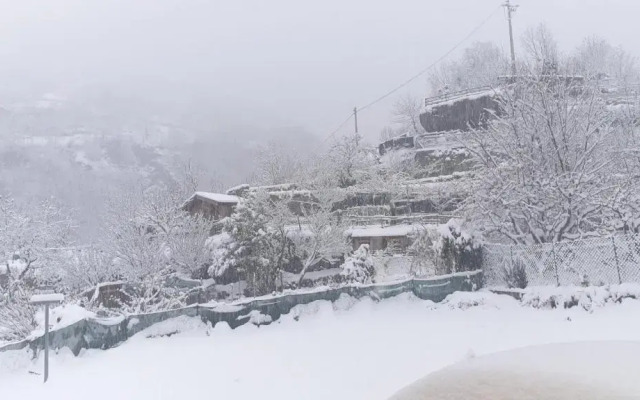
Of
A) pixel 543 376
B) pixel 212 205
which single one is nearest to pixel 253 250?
pixel 212 205

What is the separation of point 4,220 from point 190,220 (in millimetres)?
14387

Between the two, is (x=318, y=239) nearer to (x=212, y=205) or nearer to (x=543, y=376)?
(x=212, y=205)

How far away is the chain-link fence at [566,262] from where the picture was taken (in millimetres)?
13383

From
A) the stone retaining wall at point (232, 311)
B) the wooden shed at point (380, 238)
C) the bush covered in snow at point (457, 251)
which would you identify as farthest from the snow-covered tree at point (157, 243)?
the bush covered in snow at point (457, 251)

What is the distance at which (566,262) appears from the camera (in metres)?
14.6

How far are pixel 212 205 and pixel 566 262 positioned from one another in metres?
22.0

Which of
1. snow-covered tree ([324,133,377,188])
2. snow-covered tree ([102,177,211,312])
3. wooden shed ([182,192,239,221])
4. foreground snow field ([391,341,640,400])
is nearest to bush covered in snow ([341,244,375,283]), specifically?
foreground snow field ([391,341,640,400])

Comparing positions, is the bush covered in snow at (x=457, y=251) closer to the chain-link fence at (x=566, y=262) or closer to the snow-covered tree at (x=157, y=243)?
the chain-link fence at (x=566, y=262)

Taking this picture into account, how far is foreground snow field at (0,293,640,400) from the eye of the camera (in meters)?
8.73

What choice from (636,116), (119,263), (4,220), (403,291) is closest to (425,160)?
(636,116)

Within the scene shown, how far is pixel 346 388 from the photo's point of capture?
805 cm

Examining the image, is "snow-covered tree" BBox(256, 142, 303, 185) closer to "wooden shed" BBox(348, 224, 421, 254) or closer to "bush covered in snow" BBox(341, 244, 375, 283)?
"wooden shed" BBox(348, 224, 421, 254)

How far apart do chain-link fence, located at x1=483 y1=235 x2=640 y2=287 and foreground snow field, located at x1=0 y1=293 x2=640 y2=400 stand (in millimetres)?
1355

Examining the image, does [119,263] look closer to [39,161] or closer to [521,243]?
[521,243]
